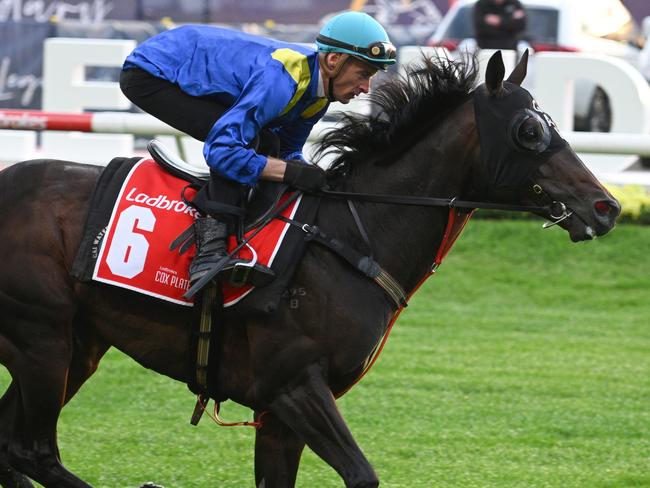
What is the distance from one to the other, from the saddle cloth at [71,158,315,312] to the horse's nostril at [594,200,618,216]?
3.33 feet

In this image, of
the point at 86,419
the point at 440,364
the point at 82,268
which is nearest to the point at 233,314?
the point at 82,268

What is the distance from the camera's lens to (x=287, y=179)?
454cm

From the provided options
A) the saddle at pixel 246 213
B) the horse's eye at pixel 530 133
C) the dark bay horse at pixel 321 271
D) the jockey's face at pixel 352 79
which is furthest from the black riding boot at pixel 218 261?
→ the horse's eye at pixel 530 133

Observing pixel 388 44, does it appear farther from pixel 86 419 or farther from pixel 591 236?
pixel 86 419

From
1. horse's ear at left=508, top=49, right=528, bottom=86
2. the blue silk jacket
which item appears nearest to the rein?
the blue silk jacket

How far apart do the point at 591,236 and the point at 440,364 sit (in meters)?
3.77

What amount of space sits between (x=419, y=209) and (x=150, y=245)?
993 millimetres

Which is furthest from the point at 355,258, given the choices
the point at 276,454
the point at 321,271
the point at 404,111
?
the point at 276,454

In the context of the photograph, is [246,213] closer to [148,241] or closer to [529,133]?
[148,241]

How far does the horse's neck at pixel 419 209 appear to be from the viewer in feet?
15.1

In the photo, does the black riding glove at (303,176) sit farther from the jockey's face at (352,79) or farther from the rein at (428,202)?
the jockey's face at (352,79)

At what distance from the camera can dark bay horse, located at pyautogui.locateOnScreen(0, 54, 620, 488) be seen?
4457 millimetres

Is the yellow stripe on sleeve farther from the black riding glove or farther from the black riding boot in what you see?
the black riding boot

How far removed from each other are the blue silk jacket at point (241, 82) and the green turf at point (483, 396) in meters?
1.79
